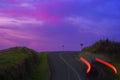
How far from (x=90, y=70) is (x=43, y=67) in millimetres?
12076

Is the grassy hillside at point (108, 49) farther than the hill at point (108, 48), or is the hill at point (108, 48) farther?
the hill at point (108, 48)

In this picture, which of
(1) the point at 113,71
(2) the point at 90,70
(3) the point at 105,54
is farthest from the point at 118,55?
(1) the point at 113,71

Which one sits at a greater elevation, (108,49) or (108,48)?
(108,48)

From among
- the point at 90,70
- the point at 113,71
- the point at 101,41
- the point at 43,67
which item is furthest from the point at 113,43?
the point at 113,71

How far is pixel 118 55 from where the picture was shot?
207 feet

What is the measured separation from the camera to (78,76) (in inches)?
1837

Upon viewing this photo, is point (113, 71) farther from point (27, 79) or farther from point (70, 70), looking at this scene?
point (70, 70)

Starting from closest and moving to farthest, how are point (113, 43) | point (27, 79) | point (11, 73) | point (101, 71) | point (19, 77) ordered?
point (11, 73) < point (19, 77) < point (27, 79) < point (101, 71) < point (113, 43)

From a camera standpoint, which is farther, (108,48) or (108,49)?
(108,48)

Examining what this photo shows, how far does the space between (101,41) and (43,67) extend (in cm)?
1811

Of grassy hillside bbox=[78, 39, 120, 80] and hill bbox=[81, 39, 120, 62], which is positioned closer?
grassy hillside bbox=[78, 39, 120, 80]

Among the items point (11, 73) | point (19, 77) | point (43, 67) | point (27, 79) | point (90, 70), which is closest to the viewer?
point (11, 73)

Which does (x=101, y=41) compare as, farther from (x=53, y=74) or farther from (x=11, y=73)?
(x=11, y=73)

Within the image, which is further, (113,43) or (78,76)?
(113,43)
